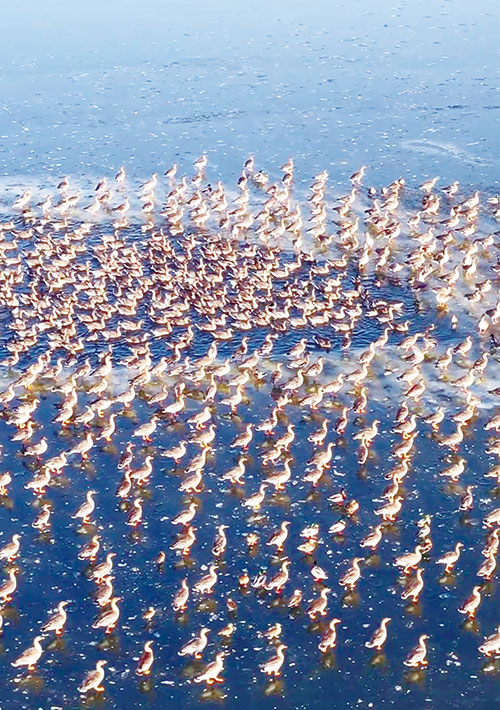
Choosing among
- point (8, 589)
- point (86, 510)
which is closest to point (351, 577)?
point (86, 510)

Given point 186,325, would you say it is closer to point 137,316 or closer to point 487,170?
point 137,316

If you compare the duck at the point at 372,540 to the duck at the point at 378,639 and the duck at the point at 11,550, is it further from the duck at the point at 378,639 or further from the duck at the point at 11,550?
the duck at the point at 11,550

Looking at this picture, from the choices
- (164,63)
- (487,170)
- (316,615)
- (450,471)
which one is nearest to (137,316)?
(450,471)

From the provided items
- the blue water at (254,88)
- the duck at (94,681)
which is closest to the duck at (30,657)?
the duck at (94,681)

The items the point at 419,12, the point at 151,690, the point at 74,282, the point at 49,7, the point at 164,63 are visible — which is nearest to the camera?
the point at 151,690

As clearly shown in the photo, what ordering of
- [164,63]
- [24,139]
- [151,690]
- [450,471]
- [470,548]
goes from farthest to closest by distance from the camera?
[164,63]
[24,139]
[450,471]
[470,548]
[151,690]

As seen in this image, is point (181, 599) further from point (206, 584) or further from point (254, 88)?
point (254, 88)

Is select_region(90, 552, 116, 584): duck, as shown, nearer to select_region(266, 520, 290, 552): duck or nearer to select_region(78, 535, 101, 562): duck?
select_region(78, 535, 101, 562): duck
